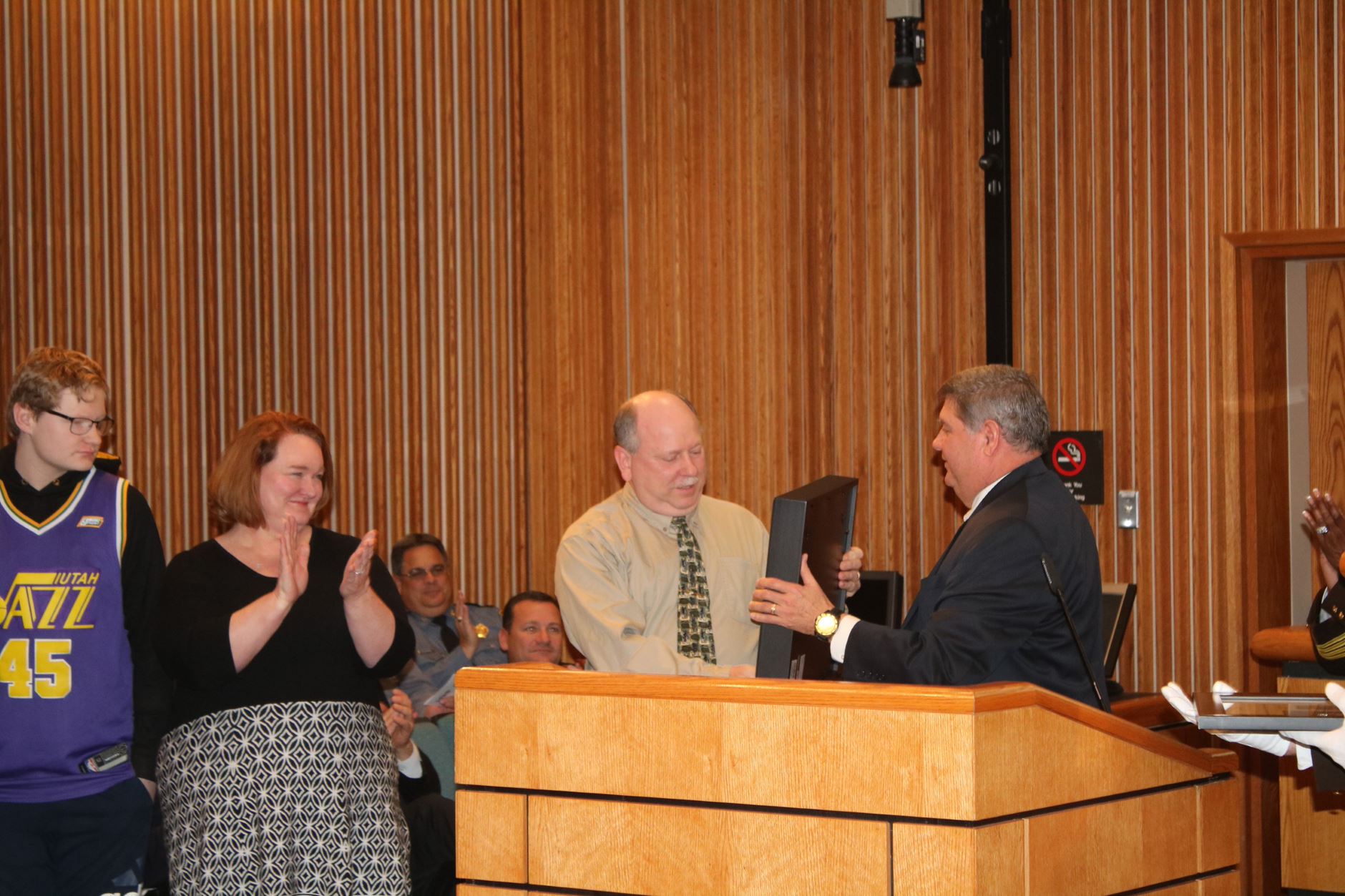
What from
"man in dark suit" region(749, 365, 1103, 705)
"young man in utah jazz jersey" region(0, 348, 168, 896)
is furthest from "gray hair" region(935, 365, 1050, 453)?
"young man in utah jazz jersey" region(0, 348, 168, 896)

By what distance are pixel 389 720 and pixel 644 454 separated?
1.51 meters

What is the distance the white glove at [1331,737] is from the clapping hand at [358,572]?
1.97 m

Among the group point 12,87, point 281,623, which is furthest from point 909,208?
point 12,87

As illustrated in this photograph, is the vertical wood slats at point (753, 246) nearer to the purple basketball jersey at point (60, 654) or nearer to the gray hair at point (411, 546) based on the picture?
the gray hair at point (411, 546)

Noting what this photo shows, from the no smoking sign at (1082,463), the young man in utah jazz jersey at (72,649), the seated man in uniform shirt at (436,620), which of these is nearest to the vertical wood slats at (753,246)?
the no smoking sign at (1082,463)

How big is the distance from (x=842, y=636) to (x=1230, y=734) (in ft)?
2.49

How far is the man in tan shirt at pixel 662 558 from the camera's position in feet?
11.5

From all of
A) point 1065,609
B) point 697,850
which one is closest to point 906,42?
point 1065,609

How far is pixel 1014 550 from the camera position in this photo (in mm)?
2967

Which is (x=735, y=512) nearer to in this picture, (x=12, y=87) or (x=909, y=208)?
(x=909, y=208)

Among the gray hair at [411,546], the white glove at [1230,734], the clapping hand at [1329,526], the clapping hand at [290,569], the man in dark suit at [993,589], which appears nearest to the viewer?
the white glove at [1230,734]

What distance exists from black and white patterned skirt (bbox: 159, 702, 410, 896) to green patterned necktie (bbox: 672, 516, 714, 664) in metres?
0.82

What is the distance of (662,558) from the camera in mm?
3613

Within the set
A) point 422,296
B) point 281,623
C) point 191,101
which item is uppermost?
point 191,101
